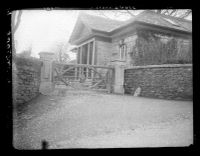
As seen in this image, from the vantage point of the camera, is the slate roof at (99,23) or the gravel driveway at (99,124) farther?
the slate roof at (99,23)

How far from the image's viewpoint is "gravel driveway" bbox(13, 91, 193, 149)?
3.11 meters

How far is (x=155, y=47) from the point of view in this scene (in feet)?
28.8

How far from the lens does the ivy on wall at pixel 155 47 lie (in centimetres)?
834

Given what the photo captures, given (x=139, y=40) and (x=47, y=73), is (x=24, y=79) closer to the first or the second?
(x=47, y=73)

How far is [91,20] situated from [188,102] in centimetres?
698

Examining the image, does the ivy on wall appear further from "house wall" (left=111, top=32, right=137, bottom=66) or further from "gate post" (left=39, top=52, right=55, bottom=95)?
"gate post" (left=39, top=52, right=55, bottom=95)

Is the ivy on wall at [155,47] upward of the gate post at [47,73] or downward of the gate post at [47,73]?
upward

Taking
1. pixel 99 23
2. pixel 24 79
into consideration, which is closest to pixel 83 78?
pixel 24 79

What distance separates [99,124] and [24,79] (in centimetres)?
247

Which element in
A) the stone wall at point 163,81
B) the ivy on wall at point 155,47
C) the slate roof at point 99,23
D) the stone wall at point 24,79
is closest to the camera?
the stone wall at point 24,79

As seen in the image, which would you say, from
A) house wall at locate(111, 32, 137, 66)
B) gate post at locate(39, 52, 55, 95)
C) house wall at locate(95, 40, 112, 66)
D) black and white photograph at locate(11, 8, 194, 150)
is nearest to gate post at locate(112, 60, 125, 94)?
black and white photograph at locate(11, 8, 194, 150)

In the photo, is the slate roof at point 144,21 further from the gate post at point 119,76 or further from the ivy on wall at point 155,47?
the gate post at point 119,76

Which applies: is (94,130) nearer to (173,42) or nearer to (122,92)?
(122,92)

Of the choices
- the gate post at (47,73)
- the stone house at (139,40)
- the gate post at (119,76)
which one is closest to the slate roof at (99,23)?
the stone house at (139,40)
